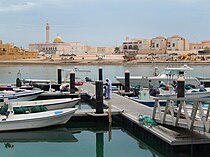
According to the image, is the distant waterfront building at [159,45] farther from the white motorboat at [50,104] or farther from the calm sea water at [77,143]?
the calm sea water at [77,143]

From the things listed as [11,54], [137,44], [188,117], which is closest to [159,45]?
[137,44]

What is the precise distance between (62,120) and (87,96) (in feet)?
29.9

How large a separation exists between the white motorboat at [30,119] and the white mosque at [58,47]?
143m

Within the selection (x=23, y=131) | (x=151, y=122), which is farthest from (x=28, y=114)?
(x=151, y=122)

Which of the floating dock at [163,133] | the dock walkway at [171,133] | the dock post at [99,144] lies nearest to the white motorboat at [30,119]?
the floating dock at [163,133]

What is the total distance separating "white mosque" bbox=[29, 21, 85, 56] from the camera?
539ft

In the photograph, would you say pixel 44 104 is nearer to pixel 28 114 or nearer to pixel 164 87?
pixel 28 114

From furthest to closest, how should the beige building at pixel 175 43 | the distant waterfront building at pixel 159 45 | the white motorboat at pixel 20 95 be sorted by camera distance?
the beige building at pixel 175 43, the distant waterfront building at pixel 159 45, the white motorboat at pixel 20 95

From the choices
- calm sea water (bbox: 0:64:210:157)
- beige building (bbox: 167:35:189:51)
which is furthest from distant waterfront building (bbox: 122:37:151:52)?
calm sea water (bbox: 0:64:210:157)

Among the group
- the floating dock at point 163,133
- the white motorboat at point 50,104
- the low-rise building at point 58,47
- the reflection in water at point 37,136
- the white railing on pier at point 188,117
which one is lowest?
the reflection in water at point 37,136

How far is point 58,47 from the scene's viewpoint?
165m

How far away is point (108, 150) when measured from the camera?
15.6 m

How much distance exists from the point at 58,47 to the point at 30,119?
491 feet

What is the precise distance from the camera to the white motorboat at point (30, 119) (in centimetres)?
1683
